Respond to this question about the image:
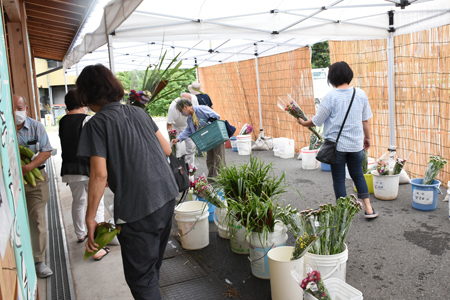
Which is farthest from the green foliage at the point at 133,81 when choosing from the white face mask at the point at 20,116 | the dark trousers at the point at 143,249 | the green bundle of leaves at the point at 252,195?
the dark trousers at the point at 143,249

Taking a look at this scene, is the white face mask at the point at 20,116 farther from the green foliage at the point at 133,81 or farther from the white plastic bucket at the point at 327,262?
the white plastic bucket at the point at 327,262

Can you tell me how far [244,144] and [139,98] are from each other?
5782mm

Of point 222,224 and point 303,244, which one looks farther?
point 222,224

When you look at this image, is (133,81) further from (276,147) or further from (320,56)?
(320,56)

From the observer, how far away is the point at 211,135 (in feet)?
17.4

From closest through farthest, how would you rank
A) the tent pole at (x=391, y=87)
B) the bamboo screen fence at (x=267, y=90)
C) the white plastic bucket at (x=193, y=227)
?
1. the white plastic bucket at (x=193, y=227)
2. the tent pole at (x=391, y=87)
3. the bamboo screen fence at (x=267, y=90)

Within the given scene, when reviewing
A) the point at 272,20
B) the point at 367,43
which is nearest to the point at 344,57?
the point at 367,43

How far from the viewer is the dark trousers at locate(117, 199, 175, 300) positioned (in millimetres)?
2172

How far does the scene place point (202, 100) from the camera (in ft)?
24.9

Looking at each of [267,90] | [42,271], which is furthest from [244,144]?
[42,271]

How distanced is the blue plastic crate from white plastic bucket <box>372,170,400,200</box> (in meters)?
2.18

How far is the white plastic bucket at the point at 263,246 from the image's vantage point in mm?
3057

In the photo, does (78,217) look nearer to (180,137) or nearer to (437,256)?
(180,137)

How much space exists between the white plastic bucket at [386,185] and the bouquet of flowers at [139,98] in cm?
331
